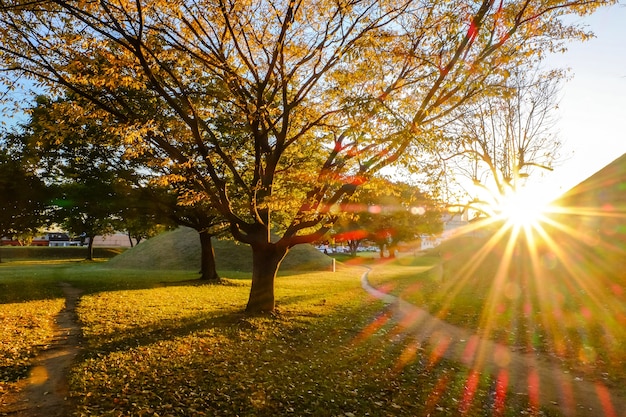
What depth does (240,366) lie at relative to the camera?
830 cm

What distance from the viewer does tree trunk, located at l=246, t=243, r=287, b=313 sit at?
46.9ft

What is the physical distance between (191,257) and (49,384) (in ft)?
120

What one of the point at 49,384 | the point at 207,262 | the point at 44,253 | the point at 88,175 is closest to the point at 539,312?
the point at 49,384

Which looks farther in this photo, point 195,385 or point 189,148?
point 189,148

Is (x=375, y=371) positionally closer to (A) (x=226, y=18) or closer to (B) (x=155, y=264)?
(A) (x=226, y=18)

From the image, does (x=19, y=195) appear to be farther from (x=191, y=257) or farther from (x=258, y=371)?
(x=191, y=257)

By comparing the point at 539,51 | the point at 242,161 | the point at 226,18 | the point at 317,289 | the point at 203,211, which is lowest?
the point at 317,289

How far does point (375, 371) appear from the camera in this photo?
8469 mm

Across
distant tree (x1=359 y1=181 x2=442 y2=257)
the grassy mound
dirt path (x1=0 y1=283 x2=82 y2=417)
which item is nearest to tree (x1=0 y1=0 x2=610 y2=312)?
dirt path (x1=0 y1=283 x2=82 y2=417)

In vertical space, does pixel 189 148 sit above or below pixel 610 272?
above

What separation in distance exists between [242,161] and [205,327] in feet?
27.8

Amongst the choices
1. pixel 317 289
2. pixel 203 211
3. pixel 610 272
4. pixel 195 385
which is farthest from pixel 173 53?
pixel 610 272

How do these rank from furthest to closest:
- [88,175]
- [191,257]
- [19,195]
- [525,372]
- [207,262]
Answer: [191,257], [207,262], [88,175], [19,195], [525,372]

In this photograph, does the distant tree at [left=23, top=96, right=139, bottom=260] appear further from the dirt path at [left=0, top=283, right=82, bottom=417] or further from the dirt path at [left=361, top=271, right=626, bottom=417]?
the dirt path at [left=361, top=271, right=626, bottom=417]
